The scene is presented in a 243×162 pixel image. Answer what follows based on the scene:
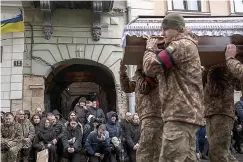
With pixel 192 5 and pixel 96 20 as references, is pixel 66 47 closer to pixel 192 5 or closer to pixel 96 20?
pixel 96 20

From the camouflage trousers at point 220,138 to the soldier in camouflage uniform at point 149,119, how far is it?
741 mm

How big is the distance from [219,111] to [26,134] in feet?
16.9

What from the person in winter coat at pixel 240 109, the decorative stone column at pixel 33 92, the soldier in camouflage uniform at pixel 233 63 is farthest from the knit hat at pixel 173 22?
the decorative stone column at pixel 33 92

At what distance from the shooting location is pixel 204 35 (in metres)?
4.96

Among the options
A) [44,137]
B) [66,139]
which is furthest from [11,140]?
[66,139]

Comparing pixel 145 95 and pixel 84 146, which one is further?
pixel 84 146

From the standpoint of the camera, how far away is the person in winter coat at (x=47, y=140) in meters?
8.61

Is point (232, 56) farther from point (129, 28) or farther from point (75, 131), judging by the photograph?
point (75, 131)

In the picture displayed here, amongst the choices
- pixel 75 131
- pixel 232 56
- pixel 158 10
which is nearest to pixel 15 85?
pixel 75 131

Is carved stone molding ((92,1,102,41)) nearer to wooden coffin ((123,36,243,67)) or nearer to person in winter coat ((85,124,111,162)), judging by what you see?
person in winter coat ((85,124,111,162))

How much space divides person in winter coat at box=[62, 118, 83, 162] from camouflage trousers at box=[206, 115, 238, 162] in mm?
4159

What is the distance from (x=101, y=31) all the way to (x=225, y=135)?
833 centimetres

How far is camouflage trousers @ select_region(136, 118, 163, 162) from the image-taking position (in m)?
4.96

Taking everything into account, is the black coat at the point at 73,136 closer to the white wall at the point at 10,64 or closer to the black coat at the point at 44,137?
the black coat at the point at 44,137
